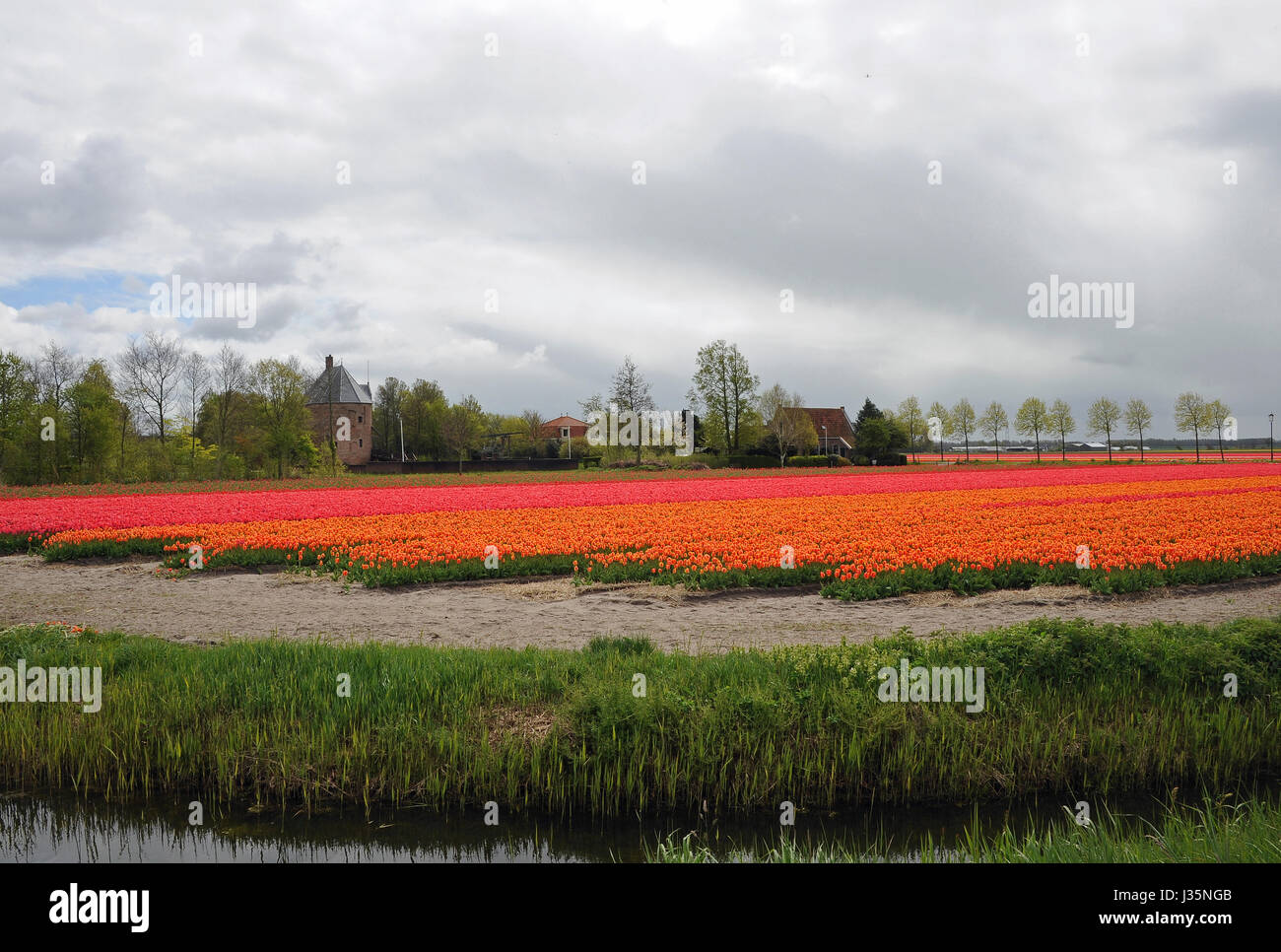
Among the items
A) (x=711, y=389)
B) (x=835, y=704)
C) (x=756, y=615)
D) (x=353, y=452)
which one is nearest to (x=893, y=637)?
(x=835, y=704)

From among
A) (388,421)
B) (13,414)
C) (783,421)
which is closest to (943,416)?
(783,421)

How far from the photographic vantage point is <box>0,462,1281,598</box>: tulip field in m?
13.4

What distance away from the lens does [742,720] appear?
660cm

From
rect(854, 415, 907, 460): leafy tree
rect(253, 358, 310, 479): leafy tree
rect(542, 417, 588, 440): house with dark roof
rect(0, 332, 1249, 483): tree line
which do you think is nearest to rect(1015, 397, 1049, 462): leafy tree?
rect(0, 332, 1249, 483): tree line

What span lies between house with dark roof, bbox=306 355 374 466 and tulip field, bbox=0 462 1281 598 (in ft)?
240

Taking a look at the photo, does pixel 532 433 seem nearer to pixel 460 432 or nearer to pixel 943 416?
pixel 460 432

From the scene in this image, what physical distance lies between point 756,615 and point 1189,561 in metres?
8.03

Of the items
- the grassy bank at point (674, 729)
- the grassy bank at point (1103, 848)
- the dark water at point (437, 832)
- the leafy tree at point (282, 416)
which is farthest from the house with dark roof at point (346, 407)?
the grassy bank at point (1103, 848)

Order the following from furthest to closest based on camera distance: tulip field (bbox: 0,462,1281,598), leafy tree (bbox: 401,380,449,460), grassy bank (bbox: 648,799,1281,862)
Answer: leafy tree (bbox: 401,380,449,460) < tulip field (bbox: 0,462,1281,598) < grassy bank (bbox: 648,799,1281,862)

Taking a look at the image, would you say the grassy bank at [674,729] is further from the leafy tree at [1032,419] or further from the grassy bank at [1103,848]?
the leafy tree at [1032,419]

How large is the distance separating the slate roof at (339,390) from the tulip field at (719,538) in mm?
77086

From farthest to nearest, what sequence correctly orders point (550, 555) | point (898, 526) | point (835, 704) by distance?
1. point (898, 526)
2. point (550, 555)
3. point (835, 704)

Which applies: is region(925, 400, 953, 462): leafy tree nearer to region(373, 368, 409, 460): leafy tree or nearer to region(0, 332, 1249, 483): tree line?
region(0, 332, 1249, 483): tree line
